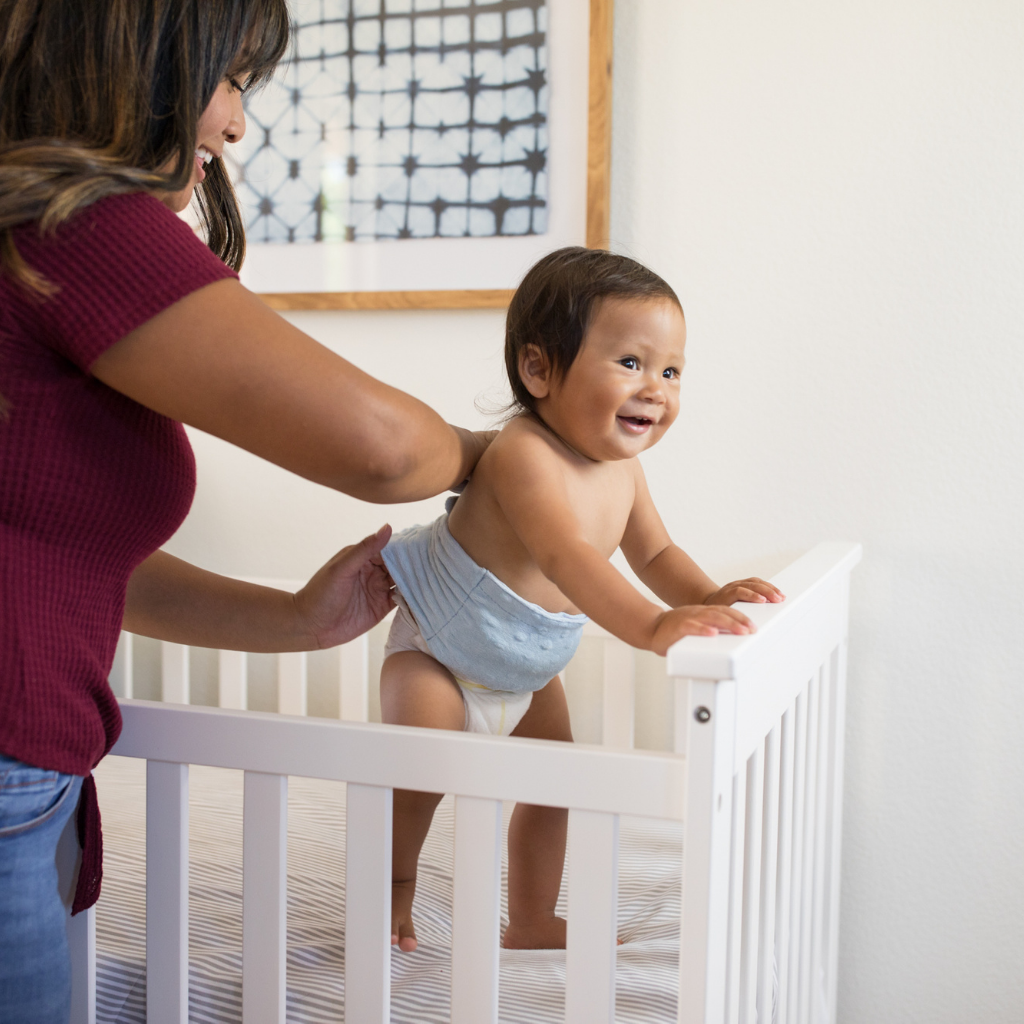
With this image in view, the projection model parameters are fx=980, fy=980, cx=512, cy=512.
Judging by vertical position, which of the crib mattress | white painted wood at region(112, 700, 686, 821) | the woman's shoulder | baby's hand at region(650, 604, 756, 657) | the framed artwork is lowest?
the crib mattress

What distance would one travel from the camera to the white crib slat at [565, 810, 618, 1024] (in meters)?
0.69

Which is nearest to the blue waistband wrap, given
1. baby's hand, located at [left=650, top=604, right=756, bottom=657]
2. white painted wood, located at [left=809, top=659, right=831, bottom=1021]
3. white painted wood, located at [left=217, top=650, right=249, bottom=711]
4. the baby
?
the baby

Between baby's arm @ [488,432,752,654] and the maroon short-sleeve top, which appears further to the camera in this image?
baby's arm @ [488,432,752,654]

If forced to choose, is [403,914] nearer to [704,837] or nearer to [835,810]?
[704,837]

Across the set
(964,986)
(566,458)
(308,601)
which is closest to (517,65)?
(566,458)

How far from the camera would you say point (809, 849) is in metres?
1.06

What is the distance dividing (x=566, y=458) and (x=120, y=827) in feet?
2.58

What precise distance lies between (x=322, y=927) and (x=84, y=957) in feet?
0.86

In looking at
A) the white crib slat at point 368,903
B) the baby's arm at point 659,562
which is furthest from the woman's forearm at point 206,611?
the baby's arm at point 659,562

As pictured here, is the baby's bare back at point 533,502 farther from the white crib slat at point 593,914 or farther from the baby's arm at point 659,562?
the white crib slat at point 593,914

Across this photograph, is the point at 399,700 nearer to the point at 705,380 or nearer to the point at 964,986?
the point at 705,380

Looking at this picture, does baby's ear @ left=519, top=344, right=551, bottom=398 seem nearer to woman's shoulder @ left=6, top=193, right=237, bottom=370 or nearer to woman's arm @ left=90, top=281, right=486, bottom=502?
woman's arm @ left=90, top=281, right=486, bottom=502

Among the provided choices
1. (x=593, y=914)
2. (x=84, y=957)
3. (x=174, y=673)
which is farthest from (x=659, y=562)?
(x=174, y=673)

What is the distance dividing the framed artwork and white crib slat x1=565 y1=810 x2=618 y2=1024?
949 mm
